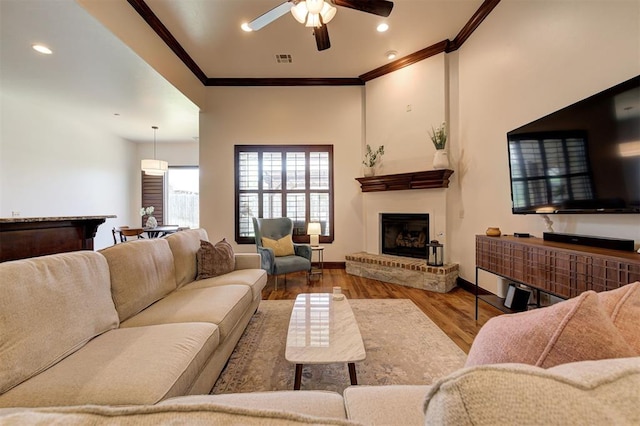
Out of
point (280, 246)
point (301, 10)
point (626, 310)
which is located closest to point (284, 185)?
point (280, 246)

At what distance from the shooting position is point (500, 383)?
0.34 metres

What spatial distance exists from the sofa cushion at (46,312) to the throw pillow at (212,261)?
1071 millimetres

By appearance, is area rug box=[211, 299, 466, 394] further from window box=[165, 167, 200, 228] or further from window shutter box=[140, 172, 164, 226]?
window shutter box=[140, 172, 164, 226]

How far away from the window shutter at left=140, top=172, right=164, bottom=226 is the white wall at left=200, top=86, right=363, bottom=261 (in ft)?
10.4

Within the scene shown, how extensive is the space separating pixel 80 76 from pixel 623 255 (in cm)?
595

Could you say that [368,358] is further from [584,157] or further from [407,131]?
[407,131]

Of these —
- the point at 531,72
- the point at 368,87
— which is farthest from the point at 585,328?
the point at 368,87

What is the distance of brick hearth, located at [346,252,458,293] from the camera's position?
3473 millimetres

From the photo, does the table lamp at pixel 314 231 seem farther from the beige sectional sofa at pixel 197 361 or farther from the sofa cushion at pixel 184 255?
the beige sectional sofa at pixel 197 361

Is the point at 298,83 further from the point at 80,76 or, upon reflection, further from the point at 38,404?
the point at 38,404

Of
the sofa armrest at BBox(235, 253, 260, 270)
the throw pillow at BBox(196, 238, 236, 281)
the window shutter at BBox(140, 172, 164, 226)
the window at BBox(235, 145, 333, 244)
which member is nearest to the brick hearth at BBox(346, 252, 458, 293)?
the window at BBox(235, 145, 333, 244)

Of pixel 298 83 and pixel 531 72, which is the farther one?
pixel 298 83

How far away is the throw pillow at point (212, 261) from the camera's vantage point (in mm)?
2564

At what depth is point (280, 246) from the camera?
3.96 meters
